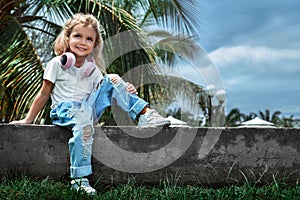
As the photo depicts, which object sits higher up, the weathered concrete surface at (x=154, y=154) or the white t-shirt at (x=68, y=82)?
the white t-shirt at (x=68, y=82)

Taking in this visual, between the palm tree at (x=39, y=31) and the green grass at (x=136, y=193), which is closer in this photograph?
the green grass at (x=136, y=193)

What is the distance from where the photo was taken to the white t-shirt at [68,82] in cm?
281

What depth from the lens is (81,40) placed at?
2.89 metres

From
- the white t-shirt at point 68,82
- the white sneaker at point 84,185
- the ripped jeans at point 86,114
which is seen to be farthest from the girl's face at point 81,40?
the white sneaker at point 84,185

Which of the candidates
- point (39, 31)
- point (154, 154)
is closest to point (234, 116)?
point (39, 31)

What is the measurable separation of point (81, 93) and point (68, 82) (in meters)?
0.11

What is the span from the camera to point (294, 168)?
2977 mm

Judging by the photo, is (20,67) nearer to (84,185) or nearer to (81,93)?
(81,93)

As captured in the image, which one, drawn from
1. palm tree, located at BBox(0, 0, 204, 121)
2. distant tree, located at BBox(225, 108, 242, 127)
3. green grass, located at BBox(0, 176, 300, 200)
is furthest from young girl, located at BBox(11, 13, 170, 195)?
distant tree, located at BBox(225, 108, 242, 127)

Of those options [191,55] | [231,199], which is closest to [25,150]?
[231,199]

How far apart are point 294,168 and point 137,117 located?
111 cm

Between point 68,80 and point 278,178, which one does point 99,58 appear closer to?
point 68,80

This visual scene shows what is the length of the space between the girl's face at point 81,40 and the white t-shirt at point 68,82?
4.1 inches

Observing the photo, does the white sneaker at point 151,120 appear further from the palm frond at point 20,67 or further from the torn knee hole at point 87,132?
the palm frond at point 20,67
